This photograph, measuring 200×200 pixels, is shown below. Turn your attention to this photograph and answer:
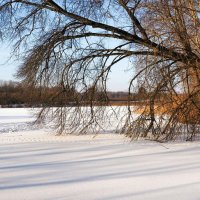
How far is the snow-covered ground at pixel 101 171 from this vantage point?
5379mm

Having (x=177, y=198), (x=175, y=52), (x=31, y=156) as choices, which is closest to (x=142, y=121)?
(x=175, y=52)

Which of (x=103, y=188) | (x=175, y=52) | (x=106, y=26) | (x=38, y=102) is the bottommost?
(x=103, y=188)

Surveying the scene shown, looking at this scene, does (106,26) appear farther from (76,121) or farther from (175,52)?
(76,121)

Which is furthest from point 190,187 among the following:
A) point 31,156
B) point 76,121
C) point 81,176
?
point 76,121

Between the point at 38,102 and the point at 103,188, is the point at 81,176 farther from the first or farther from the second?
the point at 38,102

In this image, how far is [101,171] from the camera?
686cm

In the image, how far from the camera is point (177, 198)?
16.7 ft

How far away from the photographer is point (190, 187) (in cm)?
560

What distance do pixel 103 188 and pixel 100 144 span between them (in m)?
4.98

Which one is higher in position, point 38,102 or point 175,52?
point 175,52

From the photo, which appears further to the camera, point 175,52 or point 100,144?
point 175,52

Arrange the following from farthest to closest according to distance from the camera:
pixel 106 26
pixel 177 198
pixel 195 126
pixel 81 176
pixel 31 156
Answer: pixel 106 26 < pixel 195 126 < pixel 31 156 < pixel 81 176 < pixel 177 198

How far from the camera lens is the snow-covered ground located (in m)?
5.38

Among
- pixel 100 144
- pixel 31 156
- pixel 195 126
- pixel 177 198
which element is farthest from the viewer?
pixel 195 126
